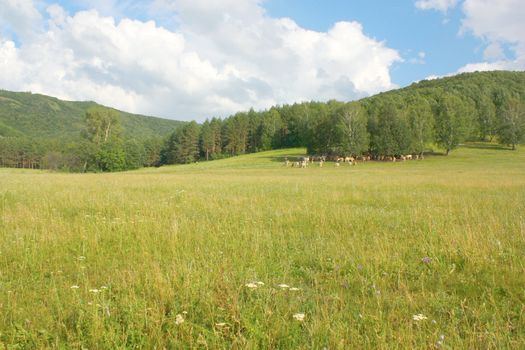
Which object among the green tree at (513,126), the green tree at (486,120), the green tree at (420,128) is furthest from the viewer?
the green tree at (486,120)

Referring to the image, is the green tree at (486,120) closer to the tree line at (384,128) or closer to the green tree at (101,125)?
the tree line at (384,128)

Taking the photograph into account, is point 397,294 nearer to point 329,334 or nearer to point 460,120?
point 329,334

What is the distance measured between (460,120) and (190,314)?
75796 millimetres

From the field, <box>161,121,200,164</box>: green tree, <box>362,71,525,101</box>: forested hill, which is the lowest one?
the field

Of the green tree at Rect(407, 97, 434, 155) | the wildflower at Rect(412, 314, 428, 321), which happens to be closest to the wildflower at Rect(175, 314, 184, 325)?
the wildflower at Rect(412, 314, 428, 321)

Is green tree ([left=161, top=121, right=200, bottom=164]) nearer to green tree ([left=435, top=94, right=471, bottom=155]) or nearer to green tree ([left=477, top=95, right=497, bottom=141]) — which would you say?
green tree ([left=435, top=94, right=471, bottom=155])

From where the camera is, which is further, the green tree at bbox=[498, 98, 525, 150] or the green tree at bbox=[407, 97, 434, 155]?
the green tree at bbox=[498, 98, 525, 150]

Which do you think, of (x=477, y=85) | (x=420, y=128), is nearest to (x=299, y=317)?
(x=420, y=128)

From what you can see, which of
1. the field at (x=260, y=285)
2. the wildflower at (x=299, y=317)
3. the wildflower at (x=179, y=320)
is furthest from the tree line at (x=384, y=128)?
the wildflower at (x=179, y=320)

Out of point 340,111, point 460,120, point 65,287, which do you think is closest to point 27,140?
point 340,111

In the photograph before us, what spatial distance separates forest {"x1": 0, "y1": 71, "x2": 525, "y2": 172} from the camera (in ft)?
223

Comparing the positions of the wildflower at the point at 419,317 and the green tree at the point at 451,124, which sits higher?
the green tree at the point at 451,124

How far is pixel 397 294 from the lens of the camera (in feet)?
14.6

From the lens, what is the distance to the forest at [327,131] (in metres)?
67.9
